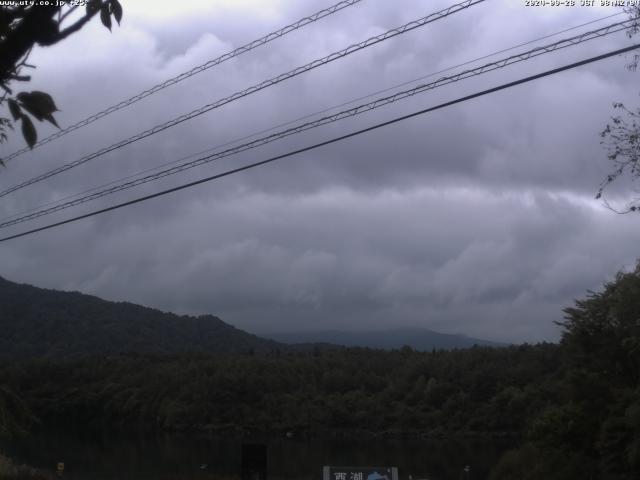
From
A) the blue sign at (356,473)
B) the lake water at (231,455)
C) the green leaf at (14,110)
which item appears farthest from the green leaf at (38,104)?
the lake water at (231,455)

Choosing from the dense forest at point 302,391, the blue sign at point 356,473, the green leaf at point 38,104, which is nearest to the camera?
the green leaf at point 38,104

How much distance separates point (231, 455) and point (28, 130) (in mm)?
57806

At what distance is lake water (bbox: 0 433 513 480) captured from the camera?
149 feet

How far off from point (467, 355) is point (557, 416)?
5821cm

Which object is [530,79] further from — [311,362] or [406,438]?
[311,362]

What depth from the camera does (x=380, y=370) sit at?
319 feet

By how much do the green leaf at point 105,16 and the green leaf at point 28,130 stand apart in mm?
636

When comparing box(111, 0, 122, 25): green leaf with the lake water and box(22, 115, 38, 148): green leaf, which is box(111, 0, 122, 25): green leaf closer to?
box(22, 115, 38, 148): green leaf

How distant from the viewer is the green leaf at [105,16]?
12.6ft

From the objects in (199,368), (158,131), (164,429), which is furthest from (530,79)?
(199,368)

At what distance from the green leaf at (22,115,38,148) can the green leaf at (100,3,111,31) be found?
636mm

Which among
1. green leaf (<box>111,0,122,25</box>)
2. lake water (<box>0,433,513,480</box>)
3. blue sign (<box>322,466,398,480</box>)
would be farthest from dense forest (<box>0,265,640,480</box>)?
green leaf (<box>111,0,122,25</box>)

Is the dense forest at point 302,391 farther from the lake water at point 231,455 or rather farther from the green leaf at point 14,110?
the green leaf at point 14,110

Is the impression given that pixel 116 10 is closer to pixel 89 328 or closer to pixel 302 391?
pixel 302 391
